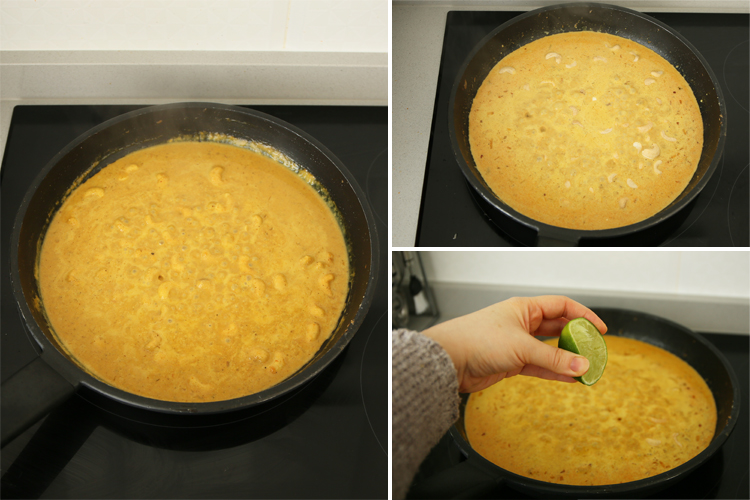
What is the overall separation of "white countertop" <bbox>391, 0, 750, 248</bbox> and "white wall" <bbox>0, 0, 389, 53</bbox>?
8 cm

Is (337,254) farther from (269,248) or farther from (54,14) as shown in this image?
(54,14)

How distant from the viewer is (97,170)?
1254mm

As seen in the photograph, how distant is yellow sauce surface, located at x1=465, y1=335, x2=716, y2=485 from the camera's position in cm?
109

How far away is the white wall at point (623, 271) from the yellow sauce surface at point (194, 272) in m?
0.44

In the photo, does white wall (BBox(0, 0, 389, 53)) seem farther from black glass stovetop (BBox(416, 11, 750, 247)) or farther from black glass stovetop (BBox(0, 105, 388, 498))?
black glass stovetop (BBox(0, 105, 388, 498))

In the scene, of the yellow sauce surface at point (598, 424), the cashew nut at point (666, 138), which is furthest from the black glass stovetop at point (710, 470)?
the cashew nut at point (666, 138)

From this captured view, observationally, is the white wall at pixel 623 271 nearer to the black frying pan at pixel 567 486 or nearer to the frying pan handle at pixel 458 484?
the black frying pan at pixel 567 486

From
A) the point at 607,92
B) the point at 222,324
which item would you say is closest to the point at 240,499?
the point at 222,324

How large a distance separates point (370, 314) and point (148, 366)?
0.44 meters

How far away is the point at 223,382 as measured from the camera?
1.06 metres

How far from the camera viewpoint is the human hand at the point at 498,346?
94cm

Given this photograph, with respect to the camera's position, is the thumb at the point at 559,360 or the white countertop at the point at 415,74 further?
the white countertop at the point at 415,74

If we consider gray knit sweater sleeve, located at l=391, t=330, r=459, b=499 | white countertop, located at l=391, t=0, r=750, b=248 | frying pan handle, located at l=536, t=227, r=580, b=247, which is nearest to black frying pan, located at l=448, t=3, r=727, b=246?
frying pan handle, located at l=536, t=227, r=580, b=247

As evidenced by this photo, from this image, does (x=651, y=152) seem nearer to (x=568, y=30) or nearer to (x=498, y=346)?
(x=568, y=30)
